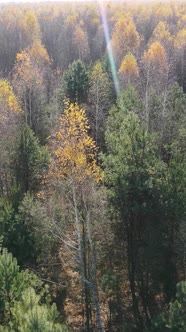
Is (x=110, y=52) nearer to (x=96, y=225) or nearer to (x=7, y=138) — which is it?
(x=7, y=138)

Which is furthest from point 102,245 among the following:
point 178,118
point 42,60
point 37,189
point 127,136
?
point 42,60

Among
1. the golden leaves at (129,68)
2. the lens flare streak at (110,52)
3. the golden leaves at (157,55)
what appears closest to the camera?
the lens flare streak at (110,52)

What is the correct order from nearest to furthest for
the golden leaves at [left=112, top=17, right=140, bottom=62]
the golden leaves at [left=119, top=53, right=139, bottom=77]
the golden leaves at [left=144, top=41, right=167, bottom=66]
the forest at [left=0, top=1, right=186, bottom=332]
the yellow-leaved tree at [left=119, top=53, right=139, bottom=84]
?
the forest at [left=0, top=1, right=186, bottom=332]
the yellow-leaved tree at [left=119, top=53, right=139, bottom=84]
the golden leaves at [left=119, top=53, right=139, bottom=77]
the golden leaves at [left=144, top=41, right=167, bottom=66]
the golden leaves at [left=112, top=17, right=140, bottom=62]

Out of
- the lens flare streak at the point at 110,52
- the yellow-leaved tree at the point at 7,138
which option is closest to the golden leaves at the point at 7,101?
the yellow-leaved tree at the point at 7,138

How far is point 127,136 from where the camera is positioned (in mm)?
18672

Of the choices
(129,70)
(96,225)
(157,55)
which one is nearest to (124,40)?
(157,55)

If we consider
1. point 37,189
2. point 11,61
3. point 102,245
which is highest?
point 11,61

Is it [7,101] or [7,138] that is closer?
[7,138]

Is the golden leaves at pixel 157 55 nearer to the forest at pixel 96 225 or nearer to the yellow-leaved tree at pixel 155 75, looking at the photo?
the yellow-leaved tree at pixel 155 75

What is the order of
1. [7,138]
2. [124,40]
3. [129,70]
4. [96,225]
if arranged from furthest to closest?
1. [124,40]
2. [129,70]
3. [7,138]
4. [96,225]

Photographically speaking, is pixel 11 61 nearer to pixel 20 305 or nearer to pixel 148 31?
pixel 148 31

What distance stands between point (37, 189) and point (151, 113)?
37.1 ft

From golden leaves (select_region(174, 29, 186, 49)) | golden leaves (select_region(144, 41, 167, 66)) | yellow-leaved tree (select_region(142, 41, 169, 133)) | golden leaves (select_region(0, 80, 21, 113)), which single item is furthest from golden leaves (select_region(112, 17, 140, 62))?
golden leaves (select_region(0, 80, 21, 113))

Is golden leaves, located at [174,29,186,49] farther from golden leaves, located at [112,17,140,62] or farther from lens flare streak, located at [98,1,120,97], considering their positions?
lens flare streak, located at [98,1,120,97]
